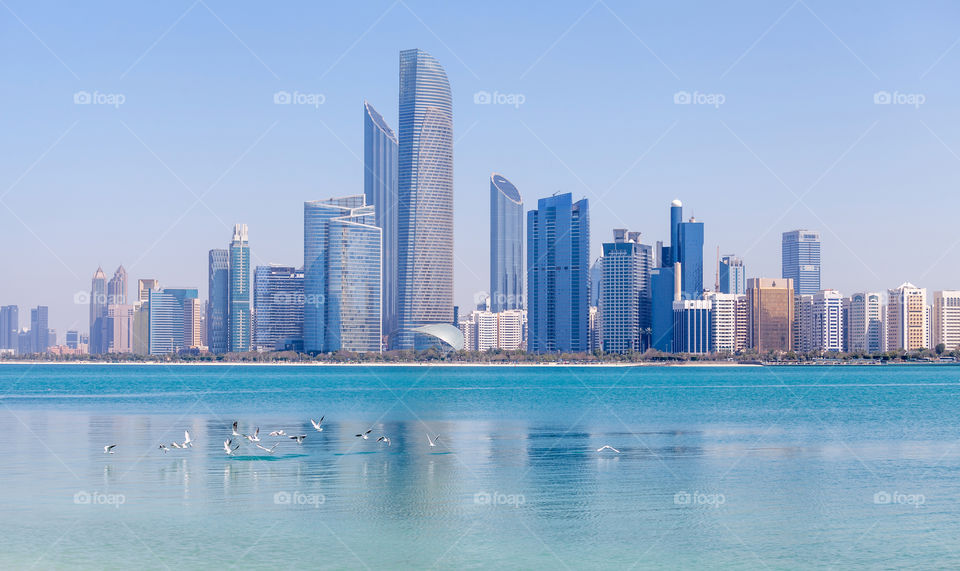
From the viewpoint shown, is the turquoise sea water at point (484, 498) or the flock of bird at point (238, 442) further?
the flock of bird at point (238, 442)

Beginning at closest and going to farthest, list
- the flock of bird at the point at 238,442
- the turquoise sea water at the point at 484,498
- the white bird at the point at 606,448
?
the turquoise sea water at the point at 484,498 < the flock of bird at the point at 238,442 < the white bird at the point at 606,448

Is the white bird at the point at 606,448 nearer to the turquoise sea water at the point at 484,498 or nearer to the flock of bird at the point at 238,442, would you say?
the turquoise sea water at the point at 484,498

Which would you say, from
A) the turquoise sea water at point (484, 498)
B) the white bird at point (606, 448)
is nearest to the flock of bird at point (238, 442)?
the turquoise sea water at point (484, 498)

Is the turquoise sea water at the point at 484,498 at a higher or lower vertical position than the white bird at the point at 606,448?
higher

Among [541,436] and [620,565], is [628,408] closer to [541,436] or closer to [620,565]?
[541,436]

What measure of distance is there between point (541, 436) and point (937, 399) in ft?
247

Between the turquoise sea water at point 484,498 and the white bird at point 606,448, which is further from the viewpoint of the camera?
the white bird at point 606,448

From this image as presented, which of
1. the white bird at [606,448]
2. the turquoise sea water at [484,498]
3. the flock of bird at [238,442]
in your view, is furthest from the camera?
the white bird at [606,448]

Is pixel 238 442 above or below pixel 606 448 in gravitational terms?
above

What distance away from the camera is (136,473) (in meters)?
40.3

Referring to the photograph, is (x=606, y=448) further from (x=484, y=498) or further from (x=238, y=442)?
(x=238, y=442)

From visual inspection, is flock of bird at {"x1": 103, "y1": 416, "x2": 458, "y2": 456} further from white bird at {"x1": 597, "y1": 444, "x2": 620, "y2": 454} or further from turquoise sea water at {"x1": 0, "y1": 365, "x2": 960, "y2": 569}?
white bird at {"x1": 597, "y1": 444, "x2": 620, "y2": 454}

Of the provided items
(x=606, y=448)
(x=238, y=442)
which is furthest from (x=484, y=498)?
(x=238, y=442)

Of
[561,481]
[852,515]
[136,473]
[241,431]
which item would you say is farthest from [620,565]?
[241,431]
